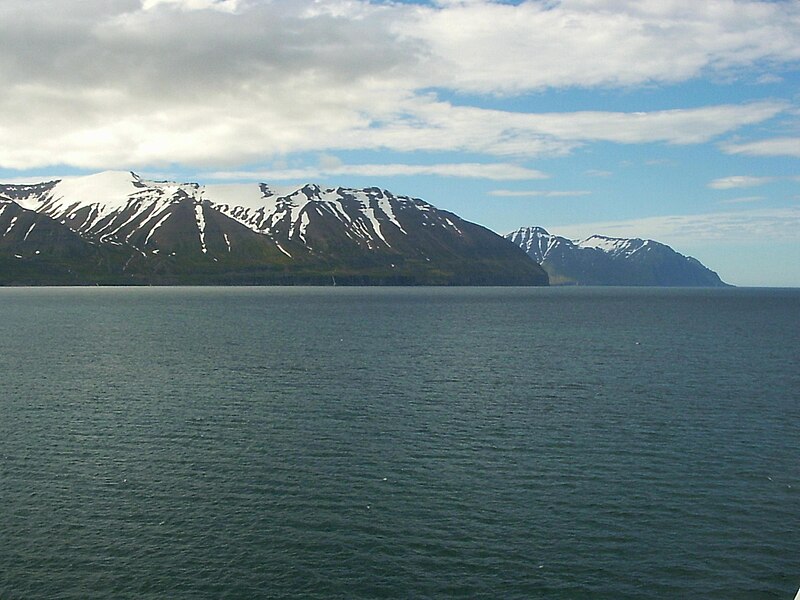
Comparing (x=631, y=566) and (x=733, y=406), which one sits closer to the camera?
(x=631, y=566)

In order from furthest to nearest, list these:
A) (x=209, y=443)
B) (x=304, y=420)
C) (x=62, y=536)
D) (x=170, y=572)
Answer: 1. (x=304, y=420)
2. (x=209, y=443)
3. (x=62, y=536)
4. (x=170, y=572)

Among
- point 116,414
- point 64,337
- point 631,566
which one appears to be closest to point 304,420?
point 116,414

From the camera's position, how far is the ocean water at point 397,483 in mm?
38594

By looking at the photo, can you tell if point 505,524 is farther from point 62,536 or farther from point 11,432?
point 11,432

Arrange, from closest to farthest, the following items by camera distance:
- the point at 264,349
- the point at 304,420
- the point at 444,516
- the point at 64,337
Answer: the point at 444,516 → the point at 304,420 → the point at 264,349 → the point at 64,337

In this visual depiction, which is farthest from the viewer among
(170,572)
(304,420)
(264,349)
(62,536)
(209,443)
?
(264,349)

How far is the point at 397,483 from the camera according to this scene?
171 feet

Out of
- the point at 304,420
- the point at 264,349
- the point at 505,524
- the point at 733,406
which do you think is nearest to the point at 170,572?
the point at 505,524

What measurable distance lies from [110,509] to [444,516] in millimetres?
21213

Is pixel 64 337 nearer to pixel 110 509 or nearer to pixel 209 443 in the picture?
pixel 209 443

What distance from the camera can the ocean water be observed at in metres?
38.6

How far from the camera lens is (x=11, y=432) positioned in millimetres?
64750

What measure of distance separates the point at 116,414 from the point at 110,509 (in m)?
28.3

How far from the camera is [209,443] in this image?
204ft
